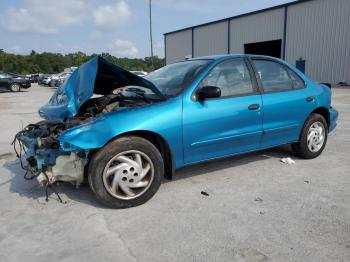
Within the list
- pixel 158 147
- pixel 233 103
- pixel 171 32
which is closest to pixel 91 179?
pixel 158 147

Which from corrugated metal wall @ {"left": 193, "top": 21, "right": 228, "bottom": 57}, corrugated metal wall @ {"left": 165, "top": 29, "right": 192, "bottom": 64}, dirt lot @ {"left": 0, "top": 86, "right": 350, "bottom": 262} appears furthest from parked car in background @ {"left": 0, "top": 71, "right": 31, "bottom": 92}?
dirt lot @ {"left": 0, "top": 86, "right": 350, "bottom": 262}

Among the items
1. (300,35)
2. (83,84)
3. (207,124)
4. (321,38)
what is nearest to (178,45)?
(300,35)

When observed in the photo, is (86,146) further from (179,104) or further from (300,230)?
(300,230)

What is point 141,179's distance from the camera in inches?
140

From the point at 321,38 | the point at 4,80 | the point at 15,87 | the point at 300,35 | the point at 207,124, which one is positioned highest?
the point at 300,35

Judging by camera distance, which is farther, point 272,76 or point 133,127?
point 272,76

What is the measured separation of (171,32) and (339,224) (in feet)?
125

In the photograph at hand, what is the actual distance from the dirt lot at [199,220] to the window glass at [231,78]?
3.72 ft

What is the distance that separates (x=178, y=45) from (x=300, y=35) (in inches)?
642

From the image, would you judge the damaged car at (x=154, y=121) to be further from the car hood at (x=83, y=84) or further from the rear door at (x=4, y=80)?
the rear door at (x=4, y=80)

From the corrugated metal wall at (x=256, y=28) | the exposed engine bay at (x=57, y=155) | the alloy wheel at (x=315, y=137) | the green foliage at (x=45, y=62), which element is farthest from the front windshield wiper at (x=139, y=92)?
the green foliage at (x=45, y=62)

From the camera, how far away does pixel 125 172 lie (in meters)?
3.44

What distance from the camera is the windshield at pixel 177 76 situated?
394 centimetres

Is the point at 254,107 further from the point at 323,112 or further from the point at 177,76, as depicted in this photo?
the point at 323,112
